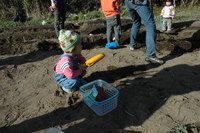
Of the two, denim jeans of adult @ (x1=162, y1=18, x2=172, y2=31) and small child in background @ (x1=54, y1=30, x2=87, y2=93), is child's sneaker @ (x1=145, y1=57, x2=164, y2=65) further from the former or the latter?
denim jeans of adult @ (x1=162, y1=18, x2=172, y2=31)

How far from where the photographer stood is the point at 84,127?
223cm

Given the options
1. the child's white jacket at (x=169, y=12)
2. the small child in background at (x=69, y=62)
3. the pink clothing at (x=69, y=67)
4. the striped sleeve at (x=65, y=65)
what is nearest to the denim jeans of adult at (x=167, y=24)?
the child's white jacket at (x=169, y=12)

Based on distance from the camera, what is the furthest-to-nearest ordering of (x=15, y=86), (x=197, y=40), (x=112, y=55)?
(x=197, y=40), (x=112, y=55), (x=15, y=86)

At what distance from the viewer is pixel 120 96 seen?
8.99 ft

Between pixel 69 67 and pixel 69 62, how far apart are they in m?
0.07

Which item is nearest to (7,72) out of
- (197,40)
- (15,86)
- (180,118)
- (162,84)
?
(15,86)

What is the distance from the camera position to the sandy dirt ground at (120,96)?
2271 millimetres

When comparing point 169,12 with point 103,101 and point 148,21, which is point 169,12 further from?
point 103,101

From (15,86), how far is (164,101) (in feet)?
8.07

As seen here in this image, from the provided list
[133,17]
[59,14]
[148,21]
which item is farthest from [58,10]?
[148,21]

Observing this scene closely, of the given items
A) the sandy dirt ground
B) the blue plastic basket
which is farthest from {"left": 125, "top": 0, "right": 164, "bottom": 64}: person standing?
the blue plastic basket

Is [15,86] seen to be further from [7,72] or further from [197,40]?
[197,40]

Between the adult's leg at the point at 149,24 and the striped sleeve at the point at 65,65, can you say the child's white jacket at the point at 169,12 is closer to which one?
the adult's leg at the point at 149,24

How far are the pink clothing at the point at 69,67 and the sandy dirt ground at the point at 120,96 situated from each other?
0.38 meters
